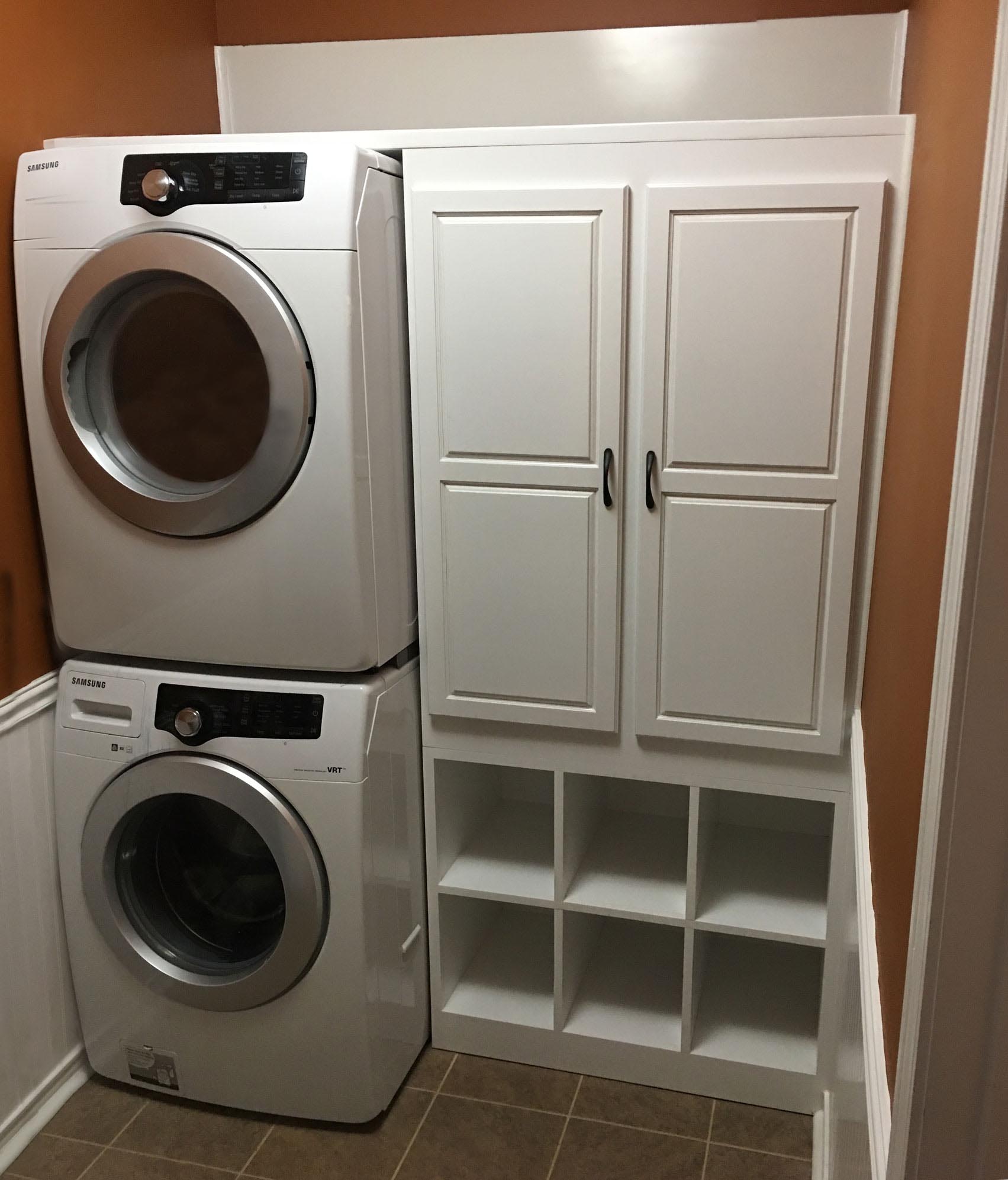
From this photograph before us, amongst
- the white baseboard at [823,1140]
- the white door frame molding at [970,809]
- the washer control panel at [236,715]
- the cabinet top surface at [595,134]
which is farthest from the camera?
the washer control panel at [236,715]

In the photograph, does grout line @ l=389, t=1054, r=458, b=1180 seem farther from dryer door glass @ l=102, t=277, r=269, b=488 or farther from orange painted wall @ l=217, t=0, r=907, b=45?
orange painted wall @ l=217, t=0, r=907, b=45

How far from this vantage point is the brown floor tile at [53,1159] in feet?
6.19

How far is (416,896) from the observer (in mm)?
2102

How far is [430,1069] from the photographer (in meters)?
2.15

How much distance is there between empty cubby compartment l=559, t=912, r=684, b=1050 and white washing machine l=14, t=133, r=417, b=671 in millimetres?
802

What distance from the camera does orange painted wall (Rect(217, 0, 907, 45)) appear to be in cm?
205

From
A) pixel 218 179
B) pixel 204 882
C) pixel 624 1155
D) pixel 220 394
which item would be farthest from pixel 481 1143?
pixel 218 179

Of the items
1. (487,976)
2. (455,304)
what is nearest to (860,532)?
(455,304)

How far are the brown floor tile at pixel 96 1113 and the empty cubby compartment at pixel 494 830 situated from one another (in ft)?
2.38

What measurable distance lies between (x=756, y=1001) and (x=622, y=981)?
28 centimetres

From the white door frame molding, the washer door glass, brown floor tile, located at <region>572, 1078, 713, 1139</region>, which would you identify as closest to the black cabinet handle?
the washer door glass

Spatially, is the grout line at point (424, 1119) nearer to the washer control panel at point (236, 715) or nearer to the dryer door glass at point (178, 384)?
the washer control panel at point (236, 715)

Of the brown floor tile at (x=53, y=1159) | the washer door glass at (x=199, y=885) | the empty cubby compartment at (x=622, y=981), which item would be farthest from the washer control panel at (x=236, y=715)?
the brown floor tile at (x=53, y=1159)

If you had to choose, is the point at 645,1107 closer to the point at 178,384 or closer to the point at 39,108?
the point at 178,384
